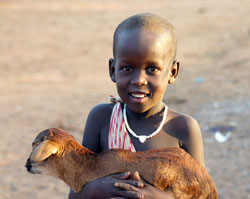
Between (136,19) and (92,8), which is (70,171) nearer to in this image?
(136,19)

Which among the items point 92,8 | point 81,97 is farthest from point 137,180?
point 92,8

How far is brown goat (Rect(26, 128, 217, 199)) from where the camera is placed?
6.23ft

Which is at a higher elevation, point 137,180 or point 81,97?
point 137,180

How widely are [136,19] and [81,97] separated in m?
6.90

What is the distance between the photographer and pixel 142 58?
2.00m

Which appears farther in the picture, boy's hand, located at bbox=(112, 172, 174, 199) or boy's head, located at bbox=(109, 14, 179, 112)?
boy's head, located at bbox=(109, 14, 179, 112)

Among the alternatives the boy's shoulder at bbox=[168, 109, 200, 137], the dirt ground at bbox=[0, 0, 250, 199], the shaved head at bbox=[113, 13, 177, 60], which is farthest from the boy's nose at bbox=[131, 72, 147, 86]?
the dirt ground at bbox=[0, 0, 250, 199]

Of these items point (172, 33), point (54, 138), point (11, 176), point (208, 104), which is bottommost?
point (11, 176)

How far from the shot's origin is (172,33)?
211cm

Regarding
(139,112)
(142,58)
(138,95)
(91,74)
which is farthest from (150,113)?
(91,74)

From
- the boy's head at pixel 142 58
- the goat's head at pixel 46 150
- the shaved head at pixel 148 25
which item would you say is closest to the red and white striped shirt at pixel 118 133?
the boy's head at pixel 142 58

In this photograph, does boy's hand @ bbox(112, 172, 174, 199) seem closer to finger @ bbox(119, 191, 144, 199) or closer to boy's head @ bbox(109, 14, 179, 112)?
finger @ bbox(119, 191, 144, 199)

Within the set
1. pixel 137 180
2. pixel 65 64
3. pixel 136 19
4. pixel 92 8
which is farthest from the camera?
pixel 92 8

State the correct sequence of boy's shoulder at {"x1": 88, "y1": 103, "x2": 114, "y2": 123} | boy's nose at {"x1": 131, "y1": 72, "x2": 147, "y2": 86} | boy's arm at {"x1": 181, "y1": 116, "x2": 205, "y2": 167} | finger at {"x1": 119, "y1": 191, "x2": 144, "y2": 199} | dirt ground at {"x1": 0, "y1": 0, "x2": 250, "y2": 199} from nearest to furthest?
finger at {"x1": 119, "y1": 191, "x2": 144, "y2": 199} < boy's nose at {"x1": 131, "y1": 72, "x2": 147, "y2": 86} < boy's arm at {"x1": 181, "y1": 116, "x2": 205, "y2": 167} < boy's shoulder at {"x1": 88, "y1": 103, "x2": 114, "y2": 123} < dirt ground at {"x1": 0, "y1": 0, "x2": 250, "y2": 199}
